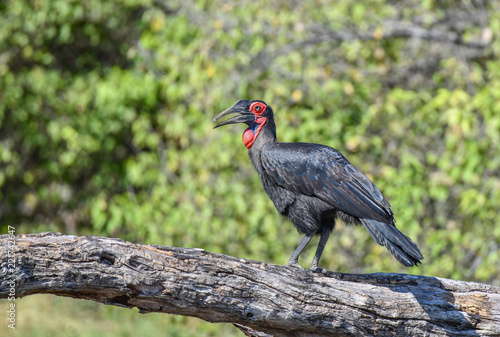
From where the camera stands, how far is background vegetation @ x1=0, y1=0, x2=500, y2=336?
6.20m

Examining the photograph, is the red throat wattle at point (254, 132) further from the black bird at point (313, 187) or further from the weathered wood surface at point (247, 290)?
the weathered wood surface at point (247, 290)

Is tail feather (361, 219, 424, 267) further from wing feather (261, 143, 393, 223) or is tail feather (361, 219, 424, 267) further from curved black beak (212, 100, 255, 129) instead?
curved black beak (212, 100, 255, 129)

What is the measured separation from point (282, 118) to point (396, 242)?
3.34m

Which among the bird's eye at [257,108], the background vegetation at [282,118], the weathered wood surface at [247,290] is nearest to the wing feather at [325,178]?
the bird's eye at [257,108]

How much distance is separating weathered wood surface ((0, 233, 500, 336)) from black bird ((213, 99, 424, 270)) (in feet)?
1.15

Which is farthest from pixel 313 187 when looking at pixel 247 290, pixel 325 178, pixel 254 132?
pixel 247 290

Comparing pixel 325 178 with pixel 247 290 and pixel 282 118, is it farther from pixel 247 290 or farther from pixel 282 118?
pixel 282 118

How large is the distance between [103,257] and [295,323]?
3.44 ft

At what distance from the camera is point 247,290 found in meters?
3.33

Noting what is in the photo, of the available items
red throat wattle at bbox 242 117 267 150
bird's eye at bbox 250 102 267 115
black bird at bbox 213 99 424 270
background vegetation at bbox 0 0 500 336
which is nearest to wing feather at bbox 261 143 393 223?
black bird at bbox 213 99 424 270

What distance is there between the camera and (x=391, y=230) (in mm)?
3580

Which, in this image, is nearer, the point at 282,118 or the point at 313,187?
the point at 313,187

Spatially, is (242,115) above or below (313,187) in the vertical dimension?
above

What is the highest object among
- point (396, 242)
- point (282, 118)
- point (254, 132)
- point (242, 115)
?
point (282, 118)
